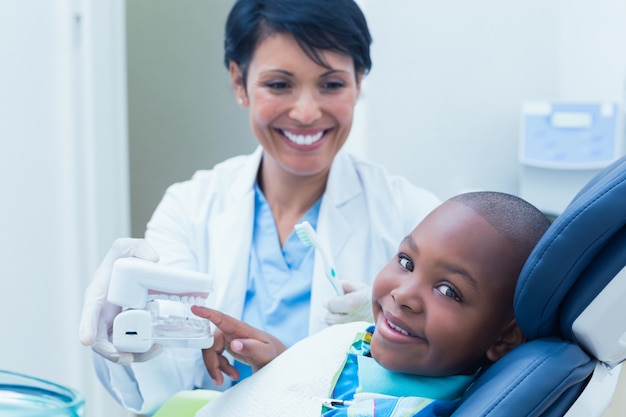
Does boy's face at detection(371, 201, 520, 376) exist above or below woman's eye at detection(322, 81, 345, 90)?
below

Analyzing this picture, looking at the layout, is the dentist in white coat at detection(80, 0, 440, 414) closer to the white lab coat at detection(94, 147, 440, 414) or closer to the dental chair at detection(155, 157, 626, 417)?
the white lab coat at detection(94, 147, 440, 414)

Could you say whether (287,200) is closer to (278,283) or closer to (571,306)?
(278,283)

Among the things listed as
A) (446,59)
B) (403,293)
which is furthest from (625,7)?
(403,293)

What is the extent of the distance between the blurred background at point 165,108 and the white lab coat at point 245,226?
44 centimetres

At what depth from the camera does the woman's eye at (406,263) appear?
989 mm

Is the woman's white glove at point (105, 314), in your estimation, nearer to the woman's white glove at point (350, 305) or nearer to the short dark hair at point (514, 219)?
the woman's white glove at point (350, 305)

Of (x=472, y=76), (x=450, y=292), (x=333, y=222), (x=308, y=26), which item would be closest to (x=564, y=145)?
(x=472, y=76)

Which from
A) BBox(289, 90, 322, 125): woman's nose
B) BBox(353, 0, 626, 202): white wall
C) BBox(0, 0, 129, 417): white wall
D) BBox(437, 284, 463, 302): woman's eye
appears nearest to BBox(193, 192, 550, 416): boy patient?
BBox(437, 284, 463, 302): woman's eye

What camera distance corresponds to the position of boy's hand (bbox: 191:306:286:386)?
1.11m

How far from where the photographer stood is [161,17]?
2693 millimetres

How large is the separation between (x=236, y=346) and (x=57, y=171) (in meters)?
1.03

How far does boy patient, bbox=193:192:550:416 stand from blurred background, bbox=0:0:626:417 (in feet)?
3.48

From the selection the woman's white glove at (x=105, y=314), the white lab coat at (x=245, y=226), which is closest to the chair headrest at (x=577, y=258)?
the woman's white glove at (x=105, y=314)

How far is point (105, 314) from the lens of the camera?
42.6 inches
